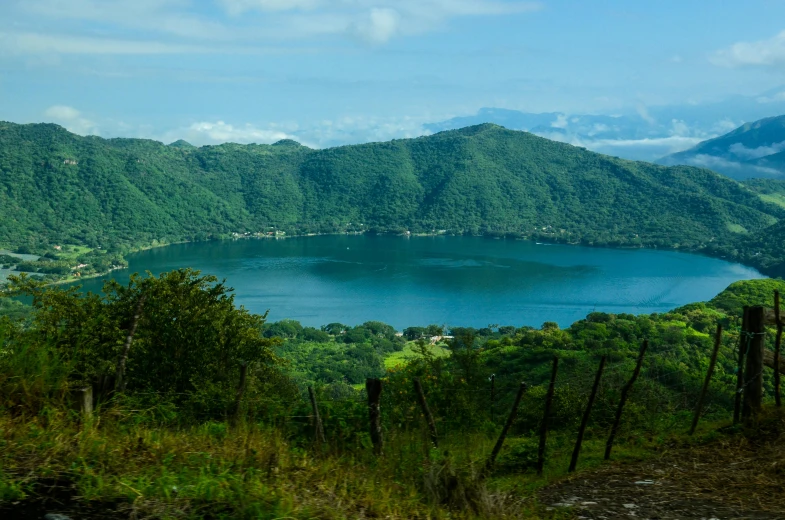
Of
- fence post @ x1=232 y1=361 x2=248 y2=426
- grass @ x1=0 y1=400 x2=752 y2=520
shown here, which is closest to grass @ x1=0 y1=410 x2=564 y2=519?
grass @ x1=0 y1=400 x2=752 y2=520

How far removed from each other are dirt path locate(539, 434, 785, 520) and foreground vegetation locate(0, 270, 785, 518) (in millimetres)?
269

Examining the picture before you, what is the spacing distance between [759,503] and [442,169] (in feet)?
375

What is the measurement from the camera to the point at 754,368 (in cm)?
507

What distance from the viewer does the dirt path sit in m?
3.62

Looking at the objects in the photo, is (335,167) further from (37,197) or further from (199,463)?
(199,463)

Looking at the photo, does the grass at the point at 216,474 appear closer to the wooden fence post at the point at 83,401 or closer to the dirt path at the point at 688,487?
the wooden fence post at the point at 83,401

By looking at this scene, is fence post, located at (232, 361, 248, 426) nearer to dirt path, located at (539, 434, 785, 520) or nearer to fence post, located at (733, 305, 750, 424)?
dirt path, located at (539, 434, 785, 520)

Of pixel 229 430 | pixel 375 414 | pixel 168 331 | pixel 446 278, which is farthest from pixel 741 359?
pixel 446 278

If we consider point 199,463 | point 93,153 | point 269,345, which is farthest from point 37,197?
point 199,463

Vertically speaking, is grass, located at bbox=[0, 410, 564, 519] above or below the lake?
above

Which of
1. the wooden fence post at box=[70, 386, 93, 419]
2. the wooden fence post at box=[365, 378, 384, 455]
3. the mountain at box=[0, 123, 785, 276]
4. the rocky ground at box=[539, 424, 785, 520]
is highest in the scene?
the mountain at box=[0, 123, 785, 276]

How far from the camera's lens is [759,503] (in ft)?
12.1

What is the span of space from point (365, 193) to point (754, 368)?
112 meters

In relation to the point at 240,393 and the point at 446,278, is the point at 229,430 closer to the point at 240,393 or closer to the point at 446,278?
the point at 240,393
